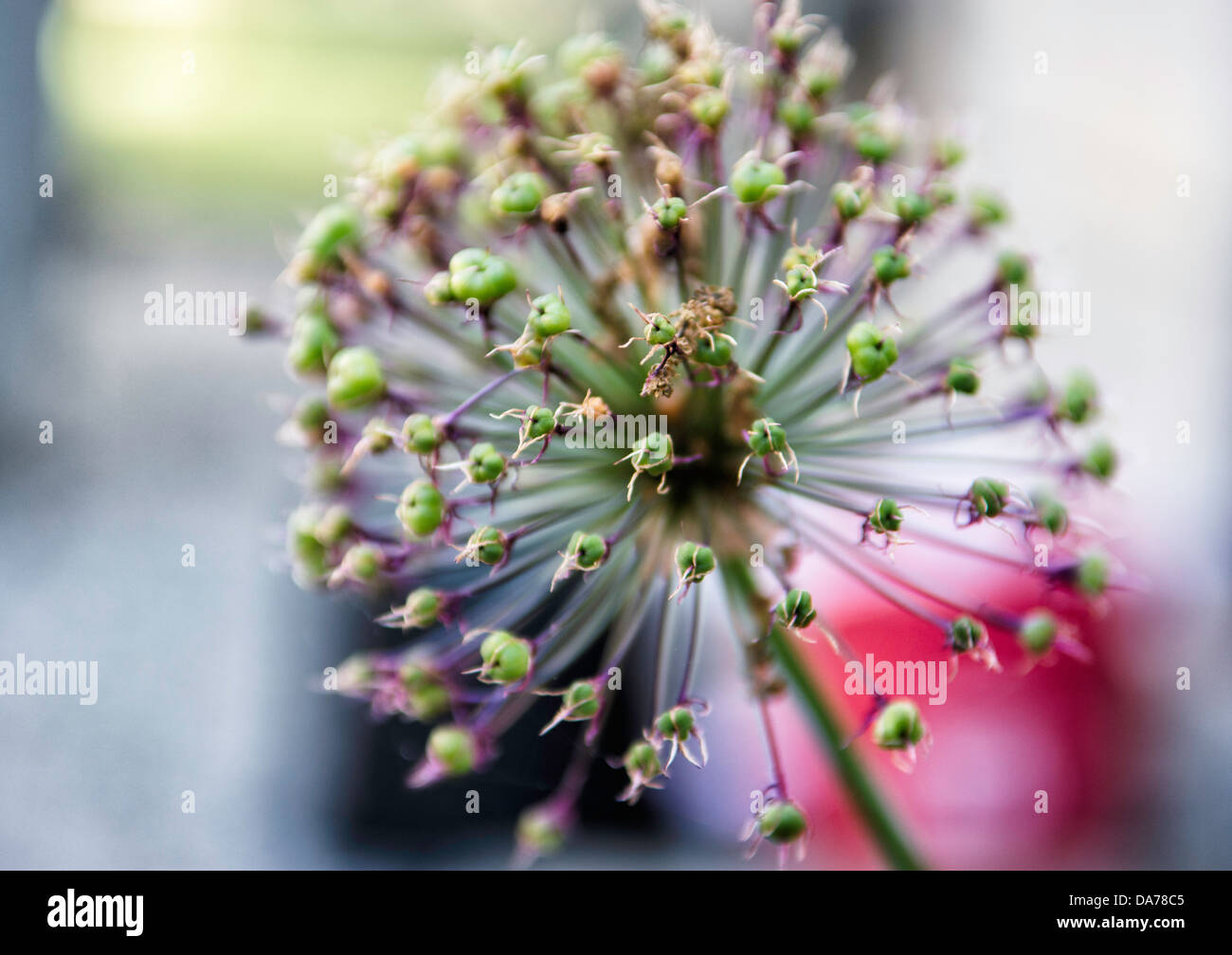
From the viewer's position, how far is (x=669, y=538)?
2.96ft

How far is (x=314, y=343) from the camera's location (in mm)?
881

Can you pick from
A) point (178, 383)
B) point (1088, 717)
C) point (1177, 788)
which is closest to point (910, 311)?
point (1088, 717)

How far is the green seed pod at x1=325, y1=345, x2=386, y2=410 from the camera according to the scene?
804 mm

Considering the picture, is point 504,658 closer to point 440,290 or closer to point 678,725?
point 678,725

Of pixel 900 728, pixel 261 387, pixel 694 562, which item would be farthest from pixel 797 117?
pixel 261 387

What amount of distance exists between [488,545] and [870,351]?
0.33 m

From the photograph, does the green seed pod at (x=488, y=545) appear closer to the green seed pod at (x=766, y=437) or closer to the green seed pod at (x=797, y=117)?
the green seed pod at (x=766, y=437)

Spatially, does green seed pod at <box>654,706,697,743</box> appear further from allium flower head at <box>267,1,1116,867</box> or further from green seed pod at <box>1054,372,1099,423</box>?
green seed pod at <box>1054,372,1099,423</box>

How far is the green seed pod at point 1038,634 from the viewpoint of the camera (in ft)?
2.57

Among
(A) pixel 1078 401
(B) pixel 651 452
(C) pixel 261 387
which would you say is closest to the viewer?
(B) pixel 651 452

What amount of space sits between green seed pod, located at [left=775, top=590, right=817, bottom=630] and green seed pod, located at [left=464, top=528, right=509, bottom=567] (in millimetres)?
227

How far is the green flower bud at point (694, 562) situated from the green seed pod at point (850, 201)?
305mm
